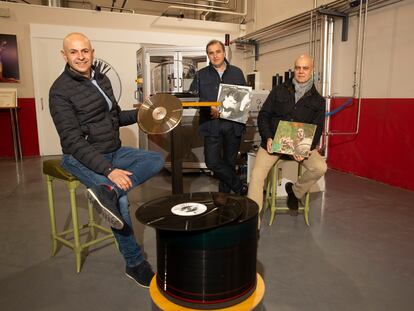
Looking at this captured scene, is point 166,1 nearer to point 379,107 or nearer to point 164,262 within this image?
point 379,107

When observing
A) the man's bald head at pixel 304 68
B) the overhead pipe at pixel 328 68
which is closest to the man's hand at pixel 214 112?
the man's bald head at pixel 304 68

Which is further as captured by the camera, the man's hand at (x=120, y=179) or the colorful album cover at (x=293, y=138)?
the colorful album cover at (x=293, y=138)

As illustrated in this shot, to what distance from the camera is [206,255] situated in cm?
107

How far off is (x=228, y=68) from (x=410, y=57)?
2.13 metres

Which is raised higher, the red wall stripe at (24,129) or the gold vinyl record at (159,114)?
the gold vinyl record at (159,114)

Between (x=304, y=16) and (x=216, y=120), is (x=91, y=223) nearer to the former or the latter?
(x=216, y=120)

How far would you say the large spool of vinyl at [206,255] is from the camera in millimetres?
1066

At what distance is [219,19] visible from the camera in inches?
285

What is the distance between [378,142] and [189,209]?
3402 millimetres

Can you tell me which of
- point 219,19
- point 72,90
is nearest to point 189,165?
point 72,90

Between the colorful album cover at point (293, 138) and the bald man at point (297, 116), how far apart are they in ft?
0.18

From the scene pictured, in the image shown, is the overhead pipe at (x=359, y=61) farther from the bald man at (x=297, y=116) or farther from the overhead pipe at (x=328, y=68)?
the bald man at (x=297, y=116)

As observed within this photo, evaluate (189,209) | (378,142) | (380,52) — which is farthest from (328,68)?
(189,209)

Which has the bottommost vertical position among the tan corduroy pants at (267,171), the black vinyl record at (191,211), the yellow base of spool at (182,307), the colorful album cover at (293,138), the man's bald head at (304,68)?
the yellow base of spool at (182,307)
